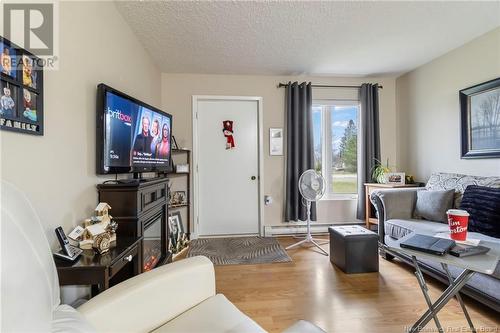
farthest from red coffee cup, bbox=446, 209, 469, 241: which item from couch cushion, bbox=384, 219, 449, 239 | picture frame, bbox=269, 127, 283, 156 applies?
picture frame, bbox=269, 127, 283, 156

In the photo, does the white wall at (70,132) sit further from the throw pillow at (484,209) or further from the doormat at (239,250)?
the throw pillow at (484,209)

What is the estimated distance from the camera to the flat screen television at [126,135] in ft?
5.23

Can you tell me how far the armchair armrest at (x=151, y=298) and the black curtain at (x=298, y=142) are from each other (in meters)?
2.47

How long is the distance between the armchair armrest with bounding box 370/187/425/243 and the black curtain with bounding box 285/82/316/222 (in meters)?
1.04

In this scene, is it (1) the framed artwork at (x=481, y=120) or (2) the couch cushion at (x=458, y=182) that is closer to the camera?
(2) the couch cushion at (x=458, y=182)

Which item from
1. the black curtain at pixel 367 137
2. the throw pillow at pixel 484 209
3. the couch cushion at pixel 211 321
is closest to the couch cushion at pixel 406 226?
the throw pillow at pixel 484 209

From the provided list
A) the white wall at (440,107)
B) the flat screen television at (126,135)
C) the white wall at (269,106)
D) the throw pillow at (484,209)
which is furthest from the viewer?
the white wall at (269,106)

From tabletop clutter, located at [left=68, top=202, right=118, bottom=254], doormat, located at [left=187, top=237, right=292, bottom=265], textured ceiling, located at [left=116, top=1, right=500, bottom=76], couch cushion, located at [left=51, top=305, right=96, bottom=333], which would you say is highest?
textured ceiling, located at [left=116, top=1, right=500, bottom=76]

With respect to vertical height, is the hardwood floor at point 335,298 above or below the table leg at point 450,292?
below

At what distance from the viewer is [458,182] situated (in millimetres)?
2453

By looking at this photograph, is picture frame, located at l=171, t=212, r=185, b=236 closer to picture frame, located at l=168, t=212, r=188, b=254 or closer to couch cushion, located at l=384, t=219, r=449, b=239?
picture frame, located at l=168, t=212, r=188, b=254

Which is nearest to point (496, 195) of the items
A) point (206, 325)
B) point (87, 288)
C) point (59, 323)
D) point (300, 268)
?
point (300, 268)

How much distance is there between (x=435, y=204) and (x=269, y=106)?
2.36 m

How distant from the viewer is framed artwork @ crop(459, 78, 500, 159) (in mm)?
2398
